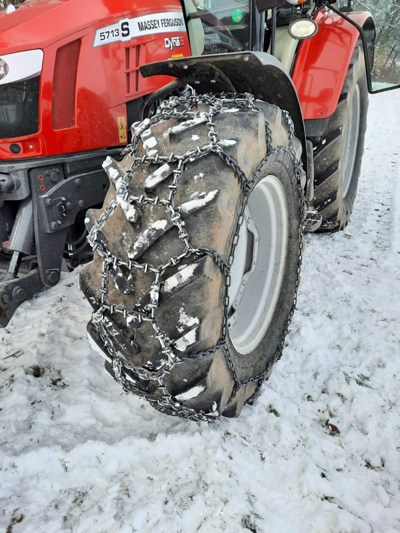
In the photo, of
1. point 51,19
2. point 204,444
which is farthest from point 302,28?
point 204,444

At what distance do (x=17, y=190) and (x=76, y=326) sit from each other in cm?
89

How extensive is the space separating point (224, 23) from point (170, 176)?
5.06 ft

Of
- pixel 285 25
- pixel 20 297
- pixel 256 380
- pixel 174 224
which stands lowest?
pixel 256 380

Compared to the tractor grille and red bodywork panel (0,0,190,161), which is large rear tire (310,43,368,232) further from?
the tractor grille

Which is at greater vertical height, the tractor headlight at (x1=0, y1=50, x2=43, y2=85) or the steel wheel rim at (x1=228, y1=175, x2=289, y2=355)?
the tractor headlight at (x1=0, y1=50, x2=43, y2=85)

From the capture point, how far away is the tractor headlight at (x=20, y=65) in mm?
1855

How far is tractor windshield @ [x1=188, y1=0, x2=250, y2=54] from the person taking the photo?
2.49 metres

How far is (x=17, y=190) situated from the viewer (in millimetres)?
1954

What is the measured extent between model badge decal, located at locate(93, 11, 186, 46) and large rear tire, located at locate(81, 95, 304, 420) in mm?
601

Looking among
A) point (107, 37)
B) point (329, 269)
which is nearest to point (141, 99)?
point (107, 37)

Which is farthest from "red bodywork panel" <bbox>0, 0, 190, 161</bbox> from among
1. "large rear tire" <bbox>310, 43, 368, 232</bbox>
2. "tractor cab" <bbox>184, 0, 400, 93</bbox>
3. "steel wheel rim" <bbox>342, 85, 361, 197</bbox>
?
"steel wheel rim" <bbox>342, 85, 361, 197</bbox>

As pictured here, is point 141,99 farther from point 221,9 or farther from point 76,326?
point 76,326

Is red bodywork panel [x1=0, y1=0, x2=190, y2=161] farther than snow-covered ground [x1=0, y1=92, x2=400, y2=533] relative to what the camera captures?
Yes

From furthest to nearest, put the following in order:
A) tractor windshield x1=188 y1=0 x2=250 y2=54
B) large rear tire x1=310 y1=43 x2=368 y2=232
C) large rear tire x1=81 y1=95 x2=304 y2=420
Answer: large rear tire x1=310 y1=43 x2=368 y2=232
tractor windshield x1=188 y1=0 x2=250 y2=54
large rear tire x1=81 y1=95 x2=304 y2=420
